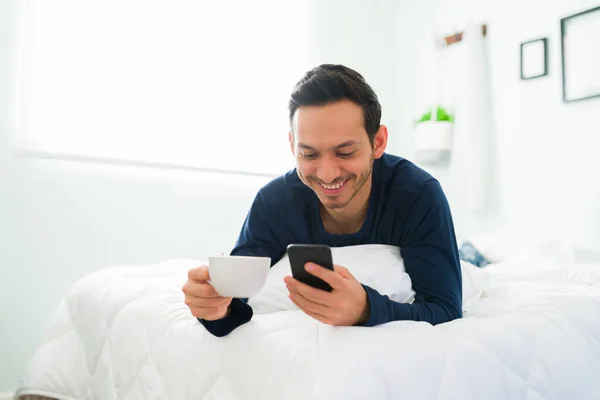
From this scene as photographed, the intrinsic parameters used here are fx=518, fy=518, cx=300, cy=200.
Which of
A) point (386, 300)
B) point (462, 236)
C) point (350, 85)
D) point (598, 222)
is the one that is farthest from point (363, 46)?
point (386, 300)

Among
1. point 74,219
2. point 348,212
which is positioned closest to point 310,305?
point 348,212

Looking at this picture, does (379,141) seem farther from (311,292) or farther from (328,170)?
(311,292)

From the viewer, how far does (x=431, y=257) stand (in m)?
1.06

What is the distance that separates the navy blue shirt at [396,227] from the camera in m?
1.05

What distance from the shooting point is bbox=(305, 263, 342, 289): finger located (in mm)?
766

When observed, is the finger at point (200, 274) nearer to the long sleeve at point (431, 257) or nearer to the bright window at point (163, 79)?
the long sleeve at point (431, 257)

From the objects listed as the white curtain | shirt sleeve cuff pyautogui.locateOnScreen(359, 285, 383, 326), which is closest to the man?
shirt sleeve cuff pyautogui.locateOnScreen(359, 285, 383, 326)

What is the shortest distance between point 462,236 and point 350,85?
82.7 inches

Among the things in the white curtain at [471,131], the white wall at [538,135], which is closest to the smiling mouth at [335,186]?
the white wall at [538,135]

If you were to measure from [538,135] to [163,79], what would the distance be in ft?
6.04

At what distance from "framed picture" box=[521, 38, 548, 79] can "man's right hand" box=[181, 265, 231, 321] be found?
2.24 metres

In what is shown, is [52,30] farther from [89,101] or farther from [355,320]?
[355,320]

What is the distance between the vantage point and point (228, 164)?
2693 millimetres

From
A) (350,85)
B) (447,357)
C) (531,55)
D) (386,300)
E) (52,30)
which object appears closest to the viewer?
(447,357)
